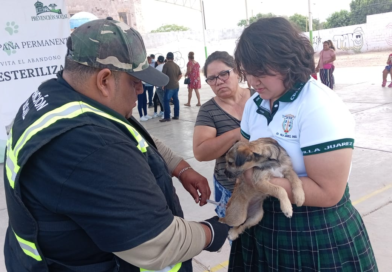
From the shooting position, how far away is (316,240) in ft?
5.81

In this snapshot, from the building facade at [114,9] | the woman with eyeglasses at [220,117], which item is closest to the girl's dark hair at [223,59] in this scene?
the woman with eyeglasses at [220,117]

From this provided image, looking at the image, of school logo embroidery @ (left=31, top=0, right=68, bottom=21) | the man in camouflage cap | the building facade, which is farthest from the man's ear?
the building facade

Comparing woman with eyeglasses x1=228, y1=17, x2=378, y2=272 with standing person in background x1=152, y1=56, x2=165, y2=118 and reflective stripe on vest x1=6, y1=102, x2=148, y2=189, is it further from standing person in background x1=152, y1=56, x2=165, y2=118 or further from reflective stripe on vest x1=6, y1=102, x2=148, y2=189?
standing person in background x1=152, y1=56, x2=165, y2=118

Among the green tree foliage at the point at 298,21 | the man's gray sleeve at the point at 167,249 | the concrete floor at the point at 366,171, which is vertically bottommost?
the concrete floor at the point at 366,171

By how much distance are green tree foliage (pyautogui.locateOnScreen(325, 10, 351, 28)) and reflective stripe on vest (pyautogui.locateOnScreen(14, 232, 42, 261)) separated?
5184 cm

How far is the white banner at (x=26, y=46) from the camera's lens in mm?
6996

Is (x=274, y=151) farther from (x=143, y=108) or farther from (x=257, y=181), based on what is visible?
(x=143, y=108)

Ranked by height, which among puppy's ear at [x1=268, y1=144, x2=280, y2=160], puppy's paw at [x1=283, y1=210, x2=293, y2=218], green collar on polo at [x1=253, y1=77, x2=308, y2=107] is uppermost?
green collar on polo at [x1=253, y1=77, x2=308, y2=107]

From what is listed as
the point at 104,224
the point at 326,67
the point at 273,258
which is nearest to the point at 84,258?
the point at 104,224

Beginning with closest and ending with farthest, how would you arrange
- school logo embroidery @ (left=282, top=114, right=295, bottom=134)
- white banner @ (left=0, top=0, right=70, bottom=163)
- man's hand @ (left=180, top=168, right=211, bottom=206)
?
school logo embroidery @ (left=282, top=114, right=295, bottom=134)
man's hand @ (left=180, top=168, right=211, bottom=206)
white banner @ (left=0, top=0, right=70, bottom=163)

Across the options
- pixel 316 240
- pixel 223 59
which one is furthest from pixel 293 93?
pixel 223 59

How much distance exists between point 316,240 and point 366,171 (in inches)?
160

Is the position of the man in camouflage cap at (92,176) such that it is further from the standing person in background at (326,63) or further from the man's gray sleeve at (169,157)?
the standing person in background at (326,63)

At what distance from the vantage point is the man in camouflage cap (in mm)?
1258
